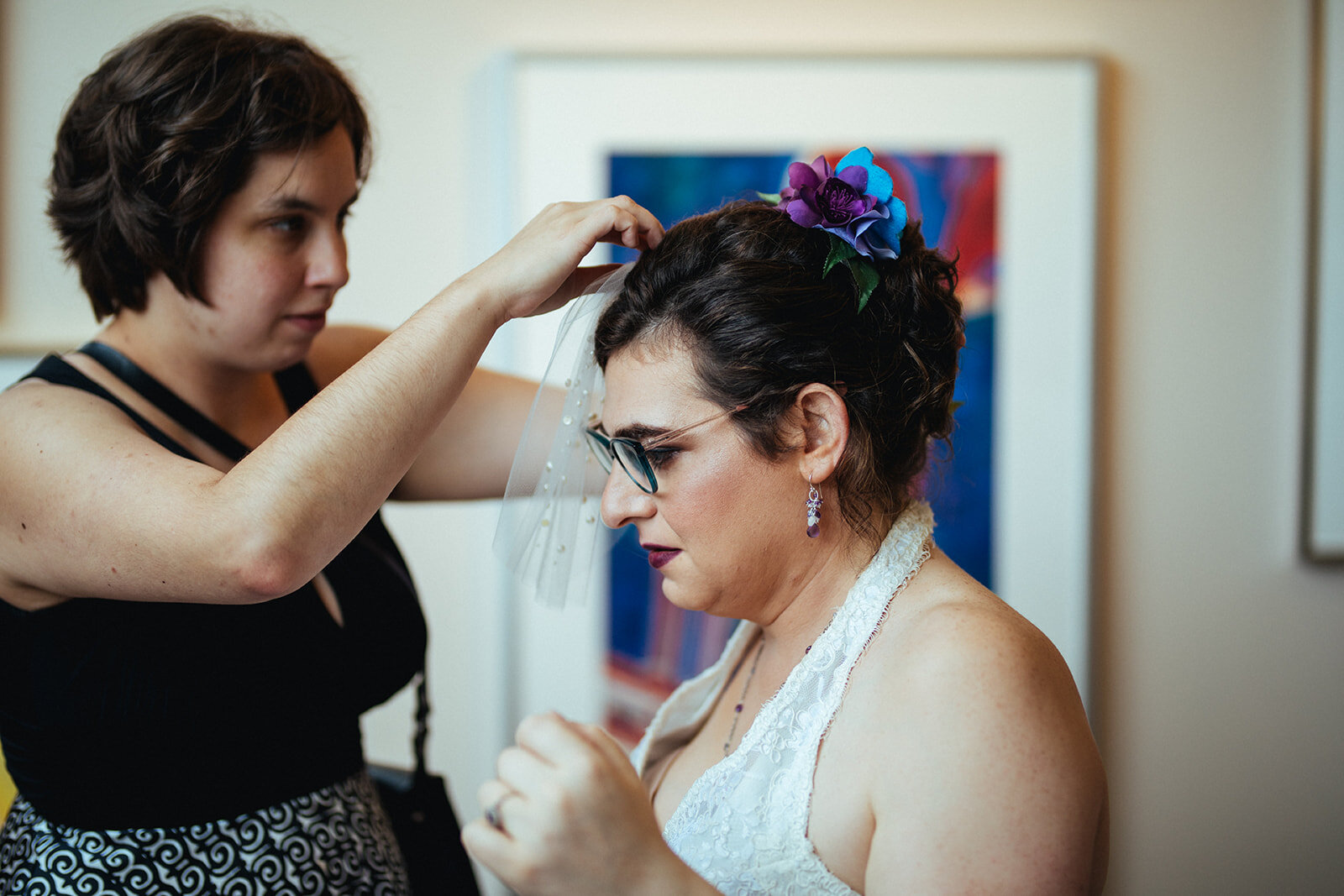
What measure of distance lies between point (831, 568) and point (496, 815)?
60 centimetres

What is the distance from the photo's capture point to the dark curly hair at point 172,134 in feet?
3.88

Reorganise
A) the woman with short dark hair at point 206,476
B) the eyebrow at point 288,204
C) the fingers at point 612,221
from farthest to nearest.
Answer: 1. the eyebrow at point 288,204
2. the fingers at point 612,221
3. the woman with short dark hair at point 206,476

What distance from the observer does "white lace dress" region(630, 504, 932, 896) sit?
1.03 m

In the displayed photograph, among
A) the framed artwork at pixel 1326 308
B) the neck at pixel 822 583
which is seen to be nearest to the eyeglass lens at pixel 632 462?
the neck at pixel 822 583

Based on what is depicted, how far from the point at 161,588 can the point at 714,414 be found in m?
0.64

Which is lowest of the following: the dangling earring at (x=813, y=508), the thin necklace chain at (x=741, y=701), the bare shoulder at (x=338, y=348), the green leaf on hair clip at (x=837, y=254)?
the thin necklace chain at (x=741, y=701)

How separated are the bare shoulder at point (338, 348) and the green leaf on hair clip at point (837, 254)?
0.82 meters

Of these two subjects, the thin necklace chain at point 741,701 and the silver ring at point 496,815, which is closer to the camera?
the silver ring at point 496,815

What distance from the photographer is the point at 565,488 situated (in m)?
1.43

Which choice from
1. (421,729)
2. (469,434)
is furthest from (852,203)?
(421,729)

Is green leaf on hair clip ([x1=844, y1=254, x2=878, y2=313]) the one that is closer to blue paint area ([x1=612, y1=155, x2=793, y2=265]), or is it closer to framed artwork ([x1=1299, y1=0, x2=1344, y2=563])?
blue paint area ([x1=612, y1=155, x2=793, y2=265])

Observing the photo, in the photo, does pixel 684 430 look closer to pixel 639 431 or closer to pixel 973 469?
pixel 639 431

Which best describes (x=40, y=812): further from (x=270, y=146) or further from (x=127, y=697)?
(x=270, y=146)

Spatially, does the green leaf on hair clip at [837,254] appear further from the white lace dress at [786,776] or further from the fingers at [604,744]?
the fingers at [604,744]
